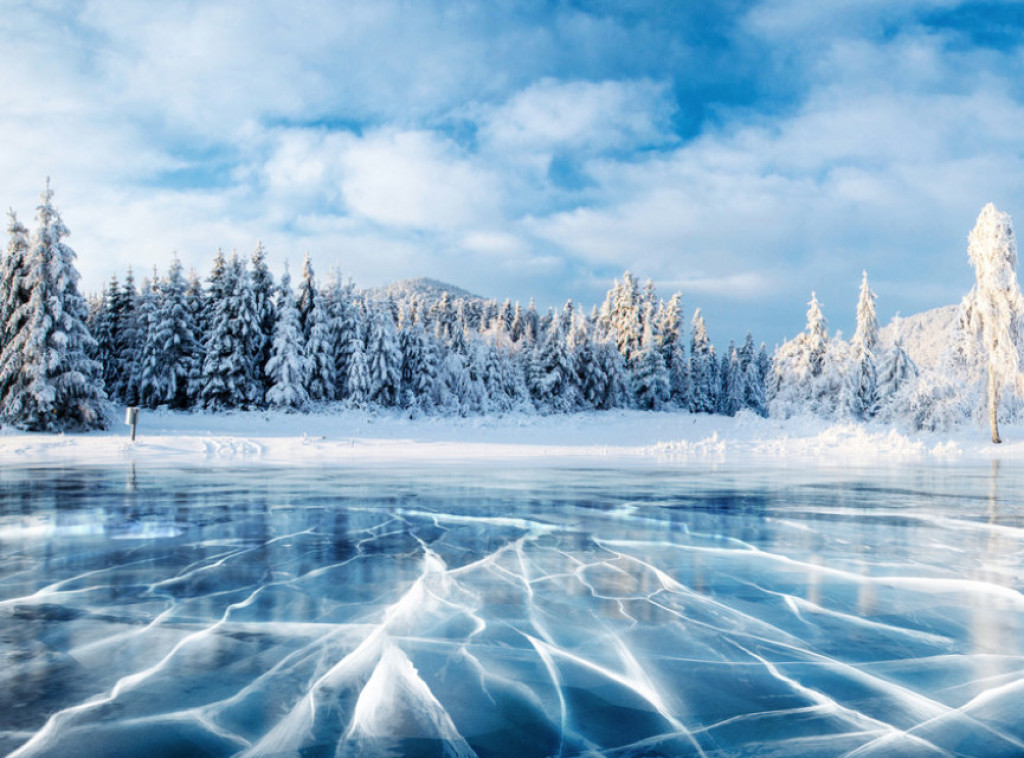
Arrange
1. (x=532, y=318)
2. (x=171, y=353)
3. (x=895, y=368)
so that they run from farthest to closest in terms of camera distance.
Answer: (x=532, y=318), (x=895, y=368), (x=171, y=353)

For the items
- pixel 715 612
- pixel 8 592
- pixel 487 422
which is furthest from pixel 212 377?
pixel 715 612

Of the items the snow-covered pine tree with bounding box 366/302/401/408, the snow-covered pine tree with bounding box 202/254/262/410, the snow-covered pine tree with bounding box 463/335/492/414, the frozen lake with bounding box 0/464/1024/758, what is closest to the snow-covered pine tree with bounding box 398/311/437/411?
the snow-covered pine tree with bounding box 366/302/401/408

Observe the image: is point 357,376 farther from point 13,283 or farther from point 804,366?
point 804,366

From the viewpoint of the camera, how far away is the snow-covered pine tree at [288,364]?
38500 millimetres

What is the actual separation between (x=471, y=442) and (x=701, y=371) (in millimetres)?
51360

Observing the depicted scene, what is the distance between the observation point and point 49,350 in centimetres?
2527

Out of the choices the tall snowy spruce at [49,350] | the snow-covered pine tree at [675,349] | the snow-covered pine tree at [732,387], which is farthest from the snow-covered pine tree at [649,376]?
the tall snowy spruce at [49,350]

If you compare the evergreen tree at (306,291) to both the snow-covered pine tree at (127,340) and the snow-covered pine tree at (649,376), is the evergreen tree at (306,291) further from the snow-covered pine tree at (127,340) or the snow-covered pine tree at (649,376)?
the snow-covered pine tree at (649,376)

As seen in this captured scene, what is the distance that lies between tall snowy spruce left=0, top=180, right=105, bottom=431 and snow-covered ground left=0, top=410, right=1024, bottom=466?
40.1 inches

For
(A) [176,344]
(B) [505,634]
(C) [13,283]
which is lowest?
(B) [505,634]

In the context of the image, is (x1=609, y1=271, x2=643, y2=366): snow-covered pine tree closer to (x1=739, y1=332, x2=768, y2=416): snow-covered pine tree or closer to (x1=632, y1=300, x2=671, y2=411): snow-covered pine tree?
(x1=632, y1=300, x2=671, y2=411): snow-covered pine tree

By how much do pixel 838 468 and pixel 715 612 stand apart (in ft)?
50.5

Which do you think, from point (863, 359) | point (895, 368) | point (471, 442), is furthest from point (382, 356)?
point (863, 359)

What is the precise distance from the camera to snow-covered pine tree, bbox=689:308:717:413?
70312 mm
